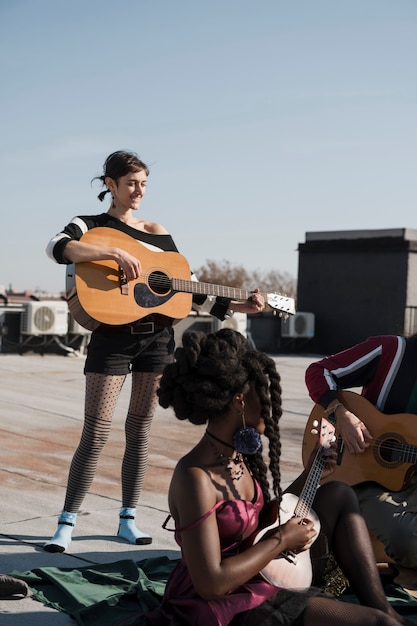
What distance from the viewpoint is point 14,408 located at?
29.8ft

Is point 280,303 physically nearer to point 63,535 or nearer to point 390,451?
point 390,451

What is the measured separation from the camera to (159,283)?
174 inches

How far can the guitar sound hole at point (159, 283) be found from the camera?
4379 mm

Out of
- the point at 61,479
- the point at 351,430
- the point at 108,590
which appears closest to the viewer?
the point at 108,590

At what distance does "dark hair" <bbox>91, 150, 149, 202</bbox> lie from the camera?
4262 millimetres

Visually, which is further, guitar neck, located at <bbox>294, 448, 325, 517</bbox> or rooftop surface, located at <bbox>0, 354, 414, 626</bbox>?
rooftop surface, located at <bbox>0, 354, 414, 626</bbox>

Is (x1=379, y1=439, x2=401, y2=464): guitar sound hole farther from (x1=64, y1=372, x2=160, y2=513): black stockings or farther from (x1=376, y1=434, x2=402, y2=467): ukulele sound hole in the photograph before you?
(x1=64, y1=372, x2=160, y2=513): black stockings

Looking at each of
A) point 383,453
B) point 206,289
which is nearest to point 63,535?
point 206,289

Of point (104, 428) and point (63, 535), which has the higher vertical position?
point (104, 428)

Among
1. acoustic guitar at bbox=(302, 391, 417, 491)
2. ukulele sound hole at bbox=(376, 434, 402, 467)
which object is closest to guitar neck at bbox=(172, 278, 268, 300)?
acoustic guitar at bbox=(302, 391, 417, 491)

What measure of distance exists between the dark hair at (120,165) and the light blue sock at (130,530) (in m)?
1.72

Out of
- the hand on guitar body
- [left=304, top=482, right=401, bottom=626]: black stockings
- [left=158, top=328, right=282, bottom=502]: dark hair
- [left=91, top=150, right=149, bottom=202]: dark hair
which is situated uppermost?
[left=91, top=150, right=149, bottom=202]: dark hair

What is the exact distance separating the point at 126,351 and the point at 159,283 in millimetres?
411

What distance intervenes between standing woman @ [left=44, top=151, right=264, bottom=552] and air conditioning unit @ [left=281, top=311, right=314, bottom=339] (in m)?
16.3
